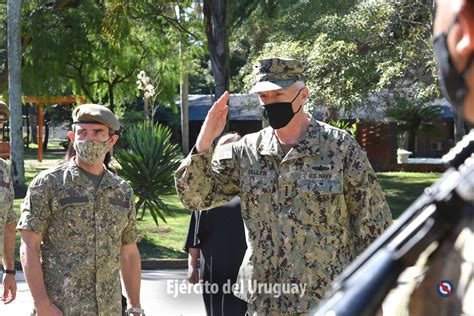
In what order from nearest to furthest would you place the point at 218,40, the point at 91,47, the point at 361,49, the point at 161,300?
the point at 161,300 → the point at 218,40 → the point at 361,49 → the point at 91,47

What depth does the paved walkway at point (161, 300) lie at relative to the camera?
11.9 meters

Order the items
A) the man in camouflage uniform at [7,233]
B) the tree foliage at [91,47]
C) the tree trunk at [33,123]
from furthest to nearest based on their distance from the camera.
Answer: the tree trunk at [33,123] → the tree foliage at [91,47] → the man in camouflage uniform at [7,233]

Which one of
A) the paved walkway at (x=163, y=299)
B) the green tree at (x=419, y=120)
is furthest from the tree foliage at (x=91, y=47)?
the paved walkway at (x=163, y=299)

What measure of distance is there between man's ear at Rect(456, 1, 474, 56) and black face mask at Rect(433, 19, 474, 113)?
1 centimetres

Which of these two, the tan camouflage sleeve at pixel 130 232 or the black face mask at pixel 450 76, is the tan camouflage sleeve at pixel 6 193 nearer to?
the tan camouflage sleeve at pixel 130 232

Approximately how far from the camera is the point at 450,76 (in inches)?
52.3

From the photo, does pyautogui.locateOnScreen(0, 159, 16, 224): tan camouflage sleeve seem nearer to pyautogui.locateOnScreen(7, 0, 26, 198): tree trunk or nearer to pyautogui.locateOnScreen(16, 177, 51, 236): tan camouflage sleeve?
pyautogui.locateOnScreen(16, 177, 51, 236): tan camouflage sleeve

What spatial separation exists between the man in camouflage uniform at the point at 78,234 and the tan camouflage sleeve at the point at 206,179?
87cm

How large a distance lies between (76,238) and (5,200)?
1.68 m

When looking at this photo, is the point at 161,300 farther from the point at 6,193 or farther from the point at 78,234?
the point at 78,234

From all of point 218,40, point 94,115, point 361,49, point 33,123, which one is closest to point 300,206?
point 94,115

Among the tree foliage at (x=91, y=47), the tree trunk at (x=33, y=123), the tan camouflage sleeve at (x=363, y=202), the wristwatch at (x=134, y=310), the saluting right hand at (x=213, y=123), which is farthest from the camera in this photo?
the tree trunk at (x=33, y=123)

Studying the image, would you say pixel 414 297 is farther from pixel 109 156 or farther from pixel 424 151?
pixel 424 151

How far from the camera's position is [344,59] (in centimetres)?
2036
